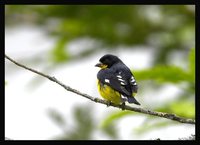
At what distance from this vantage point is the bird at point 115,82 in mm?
3418

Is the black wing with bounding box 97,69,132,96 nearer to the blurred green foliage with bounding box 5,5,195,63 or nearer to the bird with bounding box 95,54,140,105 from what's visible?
the bird with bounding box 95,54,140,105

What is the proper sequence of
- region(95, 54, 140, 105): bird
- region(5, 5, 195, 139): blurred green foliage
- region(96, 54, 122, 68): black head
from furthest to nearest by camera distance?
region(5, 5, 195, 139): blurred green foliage, region(96, 54, 122, 68): black head, region(95, 54, 140, 105): bird

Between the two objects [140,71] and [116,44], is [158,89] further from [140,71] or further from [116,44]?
[140,71]

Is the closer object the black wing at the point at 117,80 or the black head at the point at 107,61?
the black wing at the point at 117,80

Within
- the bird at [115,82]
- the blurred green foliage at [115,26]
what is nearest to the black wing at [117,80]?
the bird at [115,82]

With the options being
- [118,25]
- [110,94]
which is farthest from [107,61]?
[118,25]

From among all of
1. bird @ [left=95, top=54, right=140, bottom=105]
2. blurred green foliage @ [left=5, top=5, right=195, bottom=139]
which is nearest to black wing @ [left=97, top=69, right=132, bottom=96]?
bird @ [left=95, top=54, right=140, bottom=105]

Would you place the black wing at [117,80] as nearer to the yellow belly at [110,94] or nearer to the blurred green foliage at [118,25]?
the yellow belly at [110,94]

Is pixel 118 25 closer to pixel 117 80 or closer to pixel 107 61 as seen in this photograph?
pixel 107 61

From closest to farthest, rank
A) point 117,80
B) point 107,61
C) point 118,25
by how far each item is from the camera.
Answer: point 117,80 < point 107,61 < point 118,25

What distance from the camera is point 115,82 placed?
3.53 metres

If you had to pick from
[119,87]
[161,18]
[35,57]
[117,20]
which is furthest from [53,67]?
[119,87]

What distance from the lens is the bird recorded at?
135 inches

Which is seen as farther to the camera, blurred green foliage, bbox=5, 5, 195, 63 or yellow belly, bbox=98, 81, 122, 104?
blurred green foliage, bbox=5, 5, 195, 63
